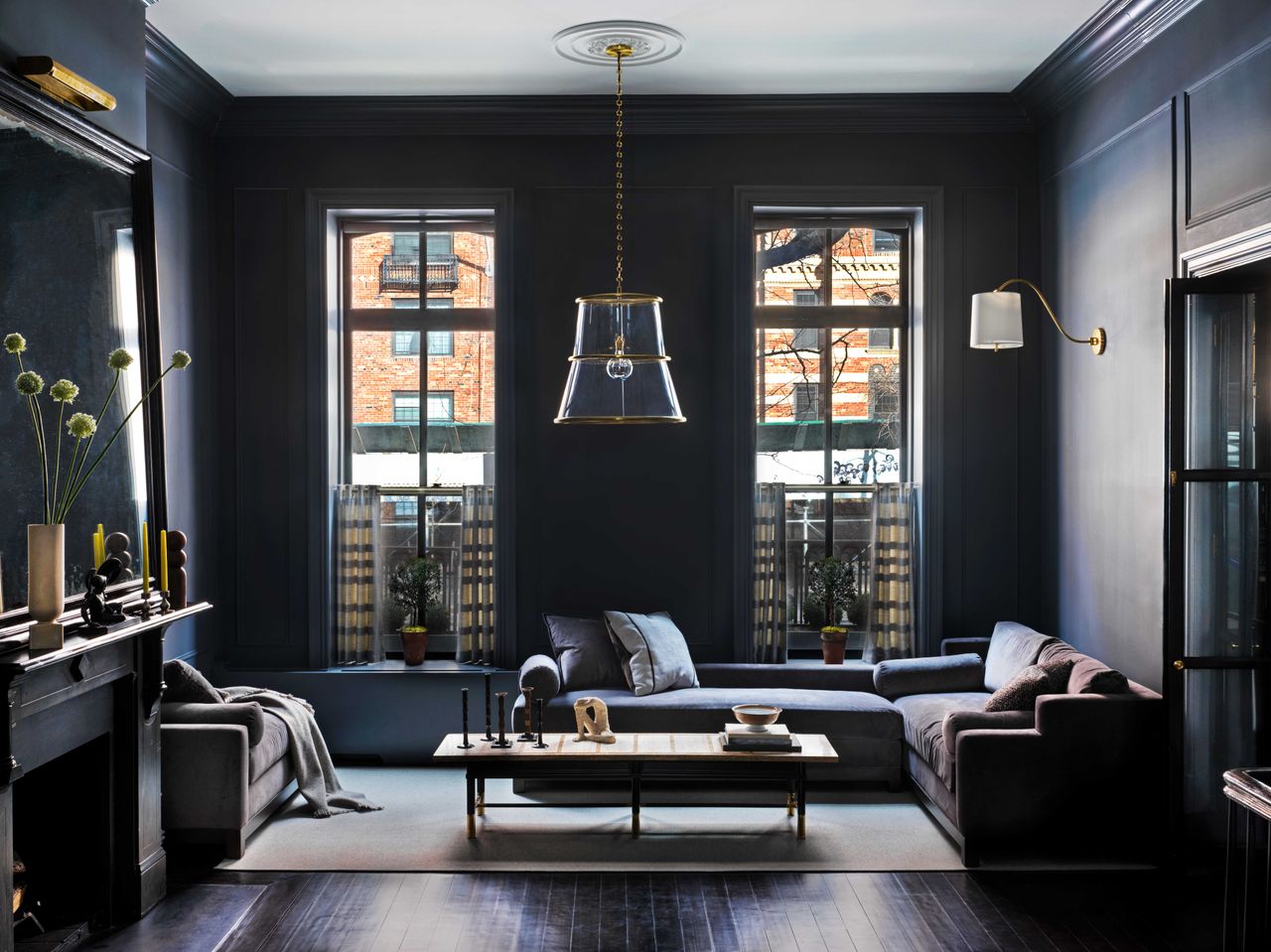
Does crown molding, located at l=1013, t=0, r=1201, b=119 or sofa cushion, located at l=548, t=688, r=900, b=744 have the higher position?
crown molding, located at l=1013, t=0, r=1201, b=119

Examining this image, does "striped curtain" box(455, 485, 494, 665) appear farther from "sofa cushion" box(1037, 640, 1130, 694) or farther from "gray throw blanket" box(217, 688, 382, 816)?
"sofa cushion" box(1037, 640, 1130, 694)

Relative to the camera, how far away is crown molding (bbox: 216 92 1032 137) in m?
6.53

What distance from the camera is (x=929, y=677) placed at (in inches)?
243

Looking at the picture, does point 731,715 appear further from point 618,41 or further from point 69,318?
point 69,318

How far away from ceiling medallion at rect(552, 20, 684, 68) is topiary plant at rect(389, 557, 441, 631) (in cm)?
289

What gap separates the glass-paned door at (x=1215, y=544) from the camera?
15.0 feet

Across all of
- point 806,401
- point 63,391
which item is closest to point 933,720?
point 806,401

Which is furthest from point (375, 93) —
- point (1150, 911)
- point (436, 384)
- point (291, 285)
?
point (1150, 911)

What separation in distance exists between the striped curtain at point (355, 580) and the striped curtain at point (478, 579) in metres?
0.51

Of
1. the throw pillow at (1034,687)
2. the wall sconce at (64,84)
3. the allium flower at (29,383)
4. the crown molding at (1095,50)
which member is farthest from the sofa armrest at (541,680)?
the crown molding at (1095,50)

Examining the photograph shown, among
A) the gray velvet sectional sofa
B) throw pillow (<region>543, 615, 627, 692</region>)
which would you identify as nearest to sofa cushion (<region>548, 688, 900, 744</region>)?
the gray velvet sectional sofa

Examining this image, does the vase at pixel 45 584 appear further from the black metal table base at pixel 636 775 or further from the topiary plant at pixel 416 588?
the topiary plant at pixel 416 588

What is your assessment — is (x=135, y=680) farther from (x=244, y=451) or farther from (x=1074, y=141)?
(x=1074, y=141)

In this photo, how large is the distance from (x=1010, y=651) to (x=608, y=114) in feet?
11.7
